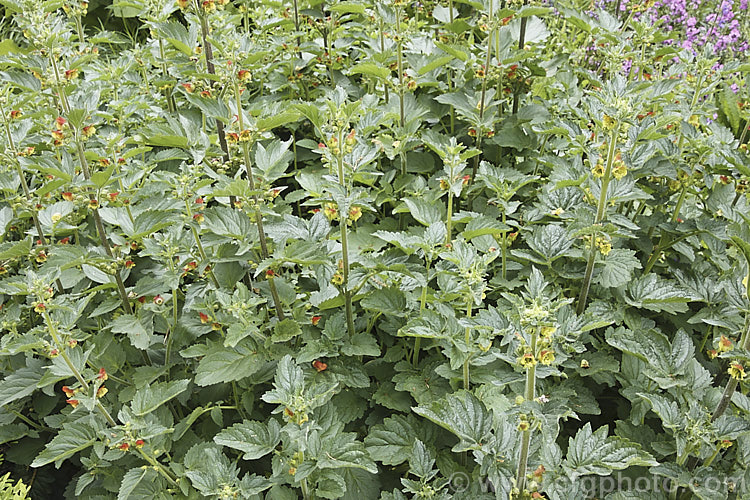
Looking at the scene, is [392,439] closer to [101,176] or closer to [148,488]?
[148,488]

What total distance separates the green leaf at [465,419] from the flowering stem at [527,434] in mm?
119

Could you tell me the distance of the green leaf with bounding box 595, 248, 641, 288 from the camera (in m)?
1.89

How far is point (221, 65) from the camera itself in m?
1.75

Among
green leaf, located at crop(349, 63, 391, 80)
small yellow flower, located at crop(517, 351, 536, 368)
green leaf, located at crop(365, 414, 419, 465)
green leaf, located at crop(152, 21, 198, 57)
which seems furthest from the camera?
green leaf, located at crop(349, 63, 391, 80)

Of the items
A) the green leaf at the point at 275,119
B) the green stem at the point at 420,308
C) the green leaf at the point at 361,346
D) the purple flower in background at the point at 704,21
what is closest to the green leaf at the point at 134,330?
the green leaf at the point at 361,346

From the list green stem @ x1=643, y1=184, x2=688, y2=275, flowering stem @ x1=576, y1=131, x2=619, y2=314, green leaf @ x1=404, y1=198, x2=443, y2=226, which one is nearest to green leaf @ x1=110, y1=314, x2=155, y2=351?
green leaf @ x1=404, y1=198, x2=443, y2=226

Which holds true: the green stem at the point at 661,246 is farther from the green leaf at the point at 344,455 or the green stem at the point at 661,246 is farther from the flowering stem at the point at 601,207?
the green leaf at the point at 344,455

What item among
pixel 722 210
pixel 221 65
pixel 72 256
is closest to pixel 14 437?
pixel 72 256

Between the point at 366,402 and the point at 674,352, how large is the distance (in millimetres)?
1069

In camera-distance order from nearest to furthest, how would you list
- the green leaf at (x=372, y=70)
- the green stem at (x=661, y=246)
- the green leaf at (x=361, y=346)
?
1. the green leaf at (x=361, y=346)
2. the green stem at (x=661, y=246)
3. the green leaf at (x=372, y=70)

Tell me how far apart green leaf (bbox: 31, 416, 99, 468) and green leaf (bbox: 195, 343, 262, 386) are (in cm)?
39

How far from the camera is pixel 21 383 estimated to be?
2.05 meters

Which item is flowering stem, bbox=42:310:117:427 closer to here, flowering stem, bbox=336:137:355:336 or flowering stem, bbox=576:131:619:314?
flowering stem, bbox=336:137:355:336

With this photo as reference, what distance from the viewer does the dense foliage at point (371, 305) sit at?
1.56 m
